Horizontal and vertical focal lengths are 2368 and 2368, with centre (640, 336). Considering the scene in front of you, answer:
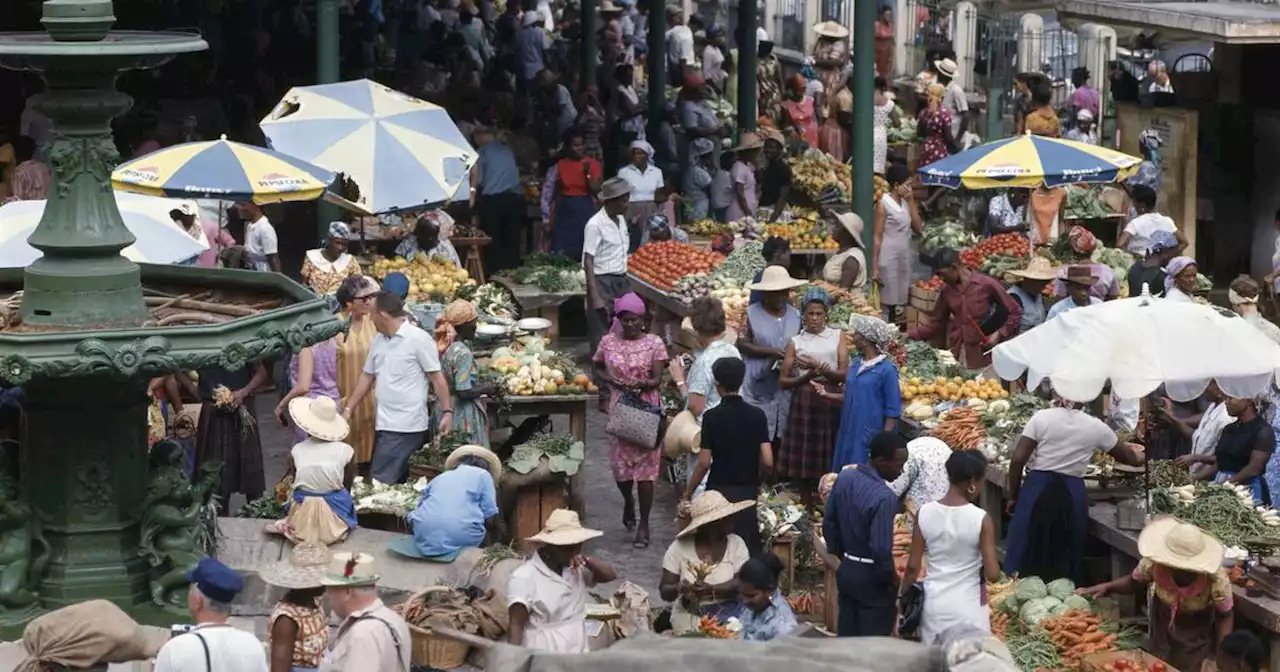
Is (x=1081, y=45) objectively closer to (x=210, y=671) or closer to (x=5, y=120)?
(x=5, y=120)

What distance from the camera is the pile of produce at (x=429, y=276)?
17500 mm

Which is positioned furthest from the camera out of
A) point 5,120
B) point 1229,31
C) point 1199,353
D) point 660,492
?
point 5,120

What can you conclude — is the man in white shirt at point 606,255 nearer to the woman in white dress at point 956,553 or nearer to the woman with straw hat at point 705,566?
the woman with straw hat at point 705,566

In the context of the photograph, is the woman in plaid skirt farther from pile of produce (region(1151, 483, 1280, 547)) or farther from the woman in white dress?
the woman in white dress

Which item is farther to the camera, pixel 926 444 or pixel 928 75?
pixel 928 75

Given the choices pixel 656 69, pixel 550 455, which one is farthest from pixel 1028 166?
pixel 656 69

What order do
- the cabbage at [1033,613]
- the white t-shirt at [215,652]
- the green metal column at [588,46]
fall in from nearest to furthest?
the white t-shirt at [215,652]
the cabbage at [1033,613]
the green metal column at [588,46]

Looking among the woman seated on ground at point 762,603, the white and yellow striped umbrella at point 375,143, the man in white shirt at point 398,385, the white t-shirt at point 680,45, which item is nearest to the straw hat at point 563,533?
the woman seated on ground at point 762,603

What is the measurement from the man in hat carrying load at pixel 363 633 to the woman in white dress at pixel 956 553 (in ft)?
8.40

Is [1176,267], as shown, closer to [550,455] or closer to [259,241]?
[550,455]

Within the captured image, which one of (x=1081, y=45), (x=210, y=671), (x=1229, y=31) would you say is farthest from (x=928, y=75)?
(x=210, y=671)

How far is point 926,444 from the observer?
12.6 meters

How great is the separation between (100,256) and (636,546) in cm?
485

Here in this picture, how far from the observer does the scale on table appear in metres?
11.4
